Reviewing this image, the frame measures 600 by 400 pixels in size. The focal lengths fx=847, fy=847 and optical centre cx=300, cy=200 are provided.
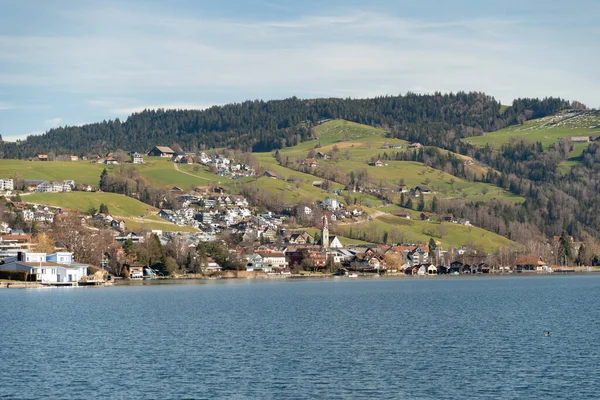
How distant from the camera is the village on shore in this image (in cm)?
11538

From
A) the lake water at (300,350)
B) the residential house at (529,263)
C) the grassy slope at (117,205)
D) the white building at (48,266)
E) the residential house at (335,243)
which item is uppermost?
the grassy slope at (117,205)

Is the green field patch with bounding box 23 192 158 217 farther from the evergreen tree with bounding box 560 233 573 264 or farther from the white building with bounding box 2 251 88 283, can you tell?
the evergreen tree with bounding box 560 233 573 264

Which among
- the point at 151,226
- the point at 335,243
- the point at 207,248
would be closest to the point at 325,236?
the point at 335,243

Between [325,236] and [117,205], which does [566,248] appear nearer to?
[325,236]

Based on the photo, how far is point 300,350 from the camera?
3981 centimetres

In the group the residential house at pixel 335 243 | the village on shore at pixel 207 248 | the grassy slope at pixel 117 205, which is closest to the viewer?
the village on shore at pixel 207 248

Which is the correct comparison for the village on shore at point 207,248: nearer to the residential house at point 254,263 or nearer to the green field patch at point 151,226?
the residential house at point 254,263

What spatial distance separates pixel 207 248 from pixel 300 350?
296 feet

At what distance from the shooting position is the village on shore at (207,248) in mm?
115375

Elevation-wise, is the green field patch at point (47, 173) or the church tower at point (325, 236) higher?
the green field patch at point (47, 173)

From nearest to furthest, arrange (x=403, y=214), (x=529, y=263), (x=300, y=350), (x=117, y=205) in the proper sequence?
(x=300, y=350) < (x=529, y=263) < (x=117, y=205) < (x=403, y=214)

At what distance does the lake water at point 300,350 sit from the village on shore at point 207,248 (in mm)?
48372

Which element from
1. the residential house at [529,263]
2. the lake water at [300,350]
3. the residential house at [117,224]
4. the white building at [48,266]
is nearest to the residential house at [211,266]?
the residential house at [117,224]

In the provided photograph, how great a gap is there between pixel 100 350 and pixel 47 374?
267 inches
